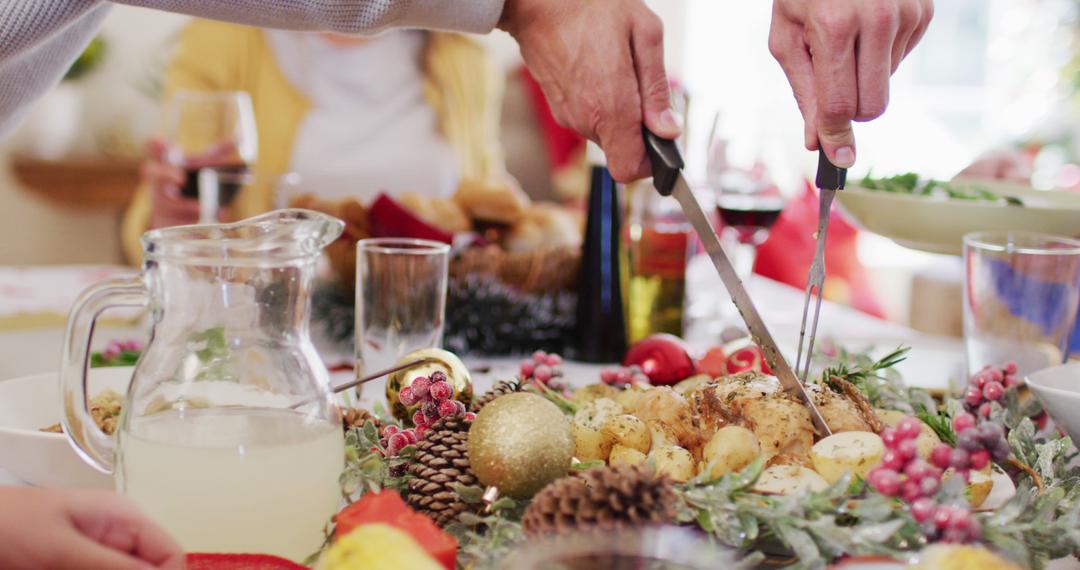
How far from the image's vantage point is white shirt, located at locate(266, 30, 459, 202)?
3.16 meters

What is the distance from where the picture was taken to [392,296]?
101 centimetres

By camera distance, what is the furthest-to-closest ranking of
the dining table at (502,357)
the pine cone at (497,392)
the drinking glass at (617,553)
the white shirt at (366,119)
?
the white shirt at (366,119)
the dining table at (502,357)
the pine cone at (497,392)
the drinking glass at (617,553)

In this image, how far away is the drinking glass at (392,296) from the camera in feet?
3.30

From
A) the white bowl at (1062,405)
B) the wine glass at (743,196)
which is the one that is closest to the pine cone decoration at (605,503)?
the white bowl at (1062,405)

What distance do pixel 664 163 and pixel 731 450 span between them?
0.35 metres

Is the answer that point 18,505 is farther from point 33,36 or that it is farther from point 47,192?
point 47,192

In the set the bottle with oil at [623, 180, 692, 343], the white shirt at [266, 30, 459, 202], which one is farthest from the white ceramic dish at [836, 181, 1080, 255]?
the white shirt at [266, 30, 459, 202]

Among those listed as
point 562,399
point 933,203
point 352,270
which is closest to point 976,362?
point 933,203

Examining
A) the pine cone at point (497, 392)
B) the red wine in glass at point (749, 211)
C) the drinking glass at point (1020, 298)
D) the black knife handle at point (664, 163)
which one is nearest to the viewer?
the pine cone at point (497, 392)

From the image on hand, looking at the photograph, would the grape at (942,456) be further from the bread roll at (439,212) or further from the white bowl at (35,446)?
the bread roll at (439,212)

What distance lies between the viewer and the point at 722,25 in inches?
187

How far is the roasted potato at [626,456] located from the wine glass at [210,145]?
1.15 metres

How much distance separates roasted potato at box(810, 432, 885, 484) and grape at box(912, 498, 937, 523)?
2.8 inches

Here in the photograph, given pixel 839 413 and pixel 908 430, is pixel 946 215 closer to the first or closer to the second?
pixel 839 413
